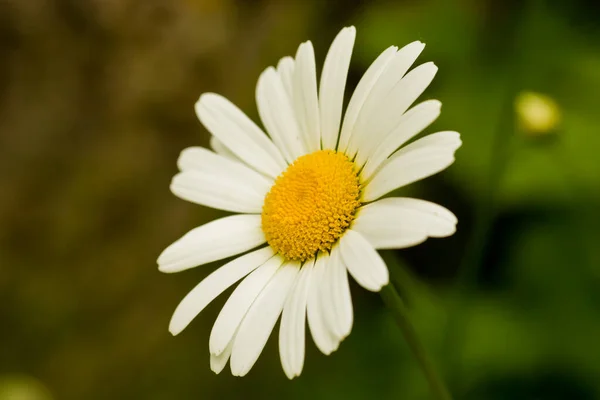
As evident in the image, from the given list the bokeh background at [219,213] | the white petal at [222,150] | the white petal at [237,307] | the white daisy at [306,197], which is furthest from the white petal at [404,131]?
the bokeh background at [219,213]

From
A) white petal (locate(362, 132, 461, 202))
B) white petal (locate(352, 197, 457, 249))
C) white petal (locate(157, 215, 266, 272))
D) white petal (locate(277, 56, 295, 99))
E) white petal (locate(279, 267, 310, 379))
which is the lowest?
white petal (locate(279, 267, 310, 379))

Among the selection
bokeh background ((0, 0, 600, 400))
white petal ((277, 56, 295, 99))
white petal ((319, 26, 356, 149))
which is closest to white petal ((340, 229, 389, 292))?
white petal ((319, 26, 356, 149))

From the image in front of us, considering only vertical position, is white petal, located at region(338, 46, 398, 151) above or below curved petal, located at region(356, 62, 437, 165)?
above

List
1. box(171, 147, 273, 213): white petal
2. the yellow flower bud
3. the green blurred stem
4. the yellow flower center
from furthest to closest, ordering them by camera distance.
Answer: the yellow flower bud, box(171, 147, 273, 213): white petal, the yellow flower center, the green blurred stem

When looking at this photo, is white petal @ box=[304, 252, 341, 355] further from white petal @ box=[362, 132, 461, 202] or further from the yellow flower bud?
the yellow flower bud

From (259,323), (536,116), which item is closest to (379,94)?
(259,323)

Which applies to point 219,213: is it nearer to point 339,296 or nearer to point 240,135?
A: point 240,135
